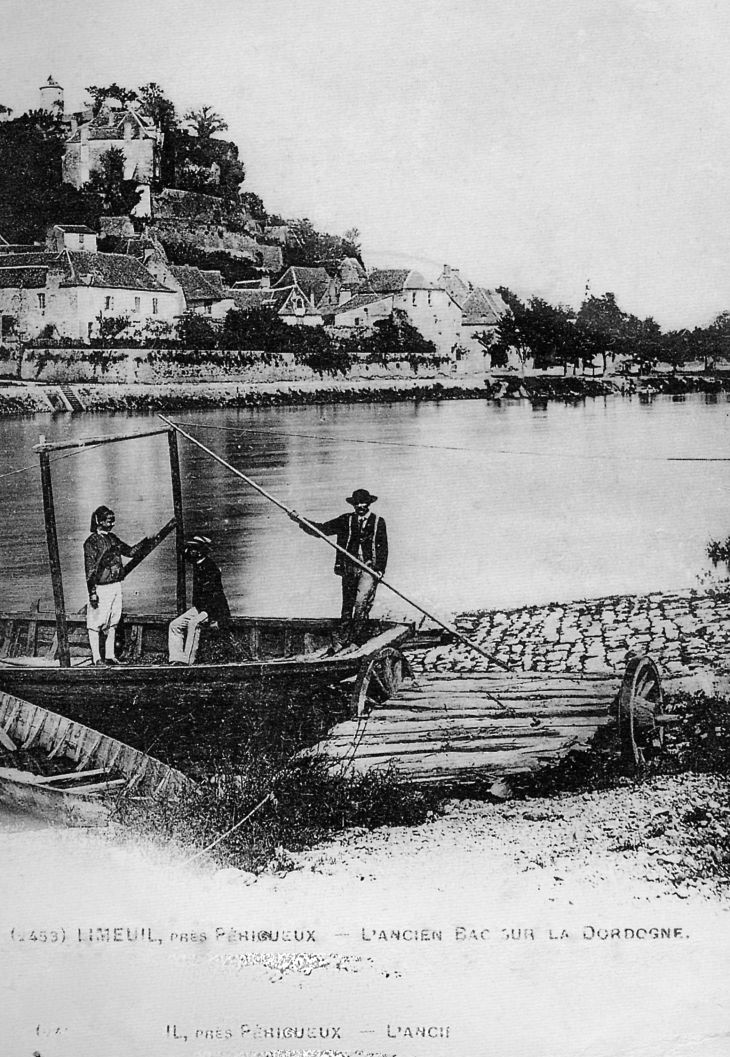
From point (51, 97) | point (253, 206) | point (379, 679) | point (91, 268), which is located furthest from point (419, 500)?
point (51, 97)

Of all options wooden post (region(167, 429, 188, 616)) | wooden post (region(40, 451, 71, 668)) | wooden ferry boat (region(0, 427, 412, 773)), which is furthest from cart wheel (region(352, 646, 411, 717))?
wooden post (region(40, 451, 71, 668))

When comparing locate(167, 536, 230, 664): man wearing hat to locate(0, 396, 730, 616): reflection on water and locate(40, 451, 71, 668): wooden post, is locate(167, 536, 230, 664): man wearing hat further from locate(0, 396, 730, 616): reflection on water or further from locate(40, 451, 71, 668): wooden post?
locate(40, 451, 71, 668): wooden post

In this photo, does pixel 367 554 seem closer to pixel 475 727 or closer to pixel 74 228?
pixel 475 727

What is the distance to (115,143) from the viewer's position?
2.51 metres

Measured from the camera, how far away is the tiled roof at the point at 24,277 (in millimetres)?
2660

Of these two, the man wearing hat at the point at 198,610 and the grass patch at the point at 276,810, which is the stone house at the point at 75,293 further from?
the grass patch at the point at 276,810

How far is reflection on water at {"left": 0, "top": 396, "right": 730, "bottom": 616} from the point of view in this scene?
105 inches

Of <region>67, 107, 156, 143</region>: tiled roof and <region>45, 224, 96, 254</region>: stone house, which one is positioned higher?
<region>67, 107, 156, 143</region>: tiled roof

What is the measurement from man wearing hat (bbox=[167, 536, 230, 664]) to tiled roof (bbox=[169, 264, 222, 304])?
0.78 meters

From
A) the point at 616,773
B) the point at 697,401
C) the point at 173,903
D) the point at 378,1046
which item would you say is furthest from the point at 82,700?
the point at 697,401

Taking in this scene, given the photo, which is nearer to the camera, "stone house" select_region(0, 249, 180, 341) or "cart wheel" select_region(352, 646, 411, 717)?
"cart wheel" select_region(352, 646, 411, 717)

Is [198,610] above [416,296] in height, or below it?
below

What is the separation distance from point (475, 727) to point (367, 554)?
2.03 feet

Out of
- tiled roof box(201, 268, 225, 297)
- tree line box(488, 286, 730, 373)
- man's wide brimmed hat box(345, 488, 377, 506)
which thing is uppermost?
tiled roof box(201, 268, 225, 297)
